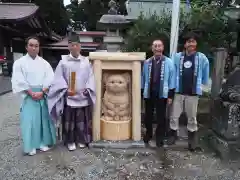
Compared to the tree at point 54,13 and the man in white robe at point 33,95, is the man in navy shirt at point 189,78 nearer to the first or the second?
the man in white robe at point 33,95

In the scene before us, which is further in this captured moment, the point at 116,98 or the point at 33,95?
the point at 116,98

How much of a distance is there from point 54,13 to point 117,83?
1057 inches

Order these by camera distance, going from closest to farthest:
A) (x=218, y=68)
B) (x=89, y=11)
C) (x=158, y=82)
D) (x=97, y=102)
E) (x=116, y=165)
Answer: (x=116, y=165) → (x=158, y=82) → (x=97, y=102) → (x=218, y=68) → (x=89, y=11)

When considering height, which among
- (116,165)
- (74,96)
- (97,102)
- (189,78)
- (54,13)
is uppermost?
(54,13)

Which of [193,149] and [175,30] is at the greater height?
[175,30]

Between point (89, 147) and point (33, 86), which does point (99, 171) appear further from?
point (33, 86)

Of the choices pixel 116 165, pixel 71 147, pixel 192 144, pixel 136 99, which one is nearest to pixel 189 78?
pixel 136 99

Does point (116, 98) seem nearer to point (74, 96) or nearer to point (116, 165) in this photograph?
point (74, 96)

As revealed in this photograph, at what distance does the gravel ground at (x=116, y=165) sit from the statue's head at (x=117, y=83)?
0.91m

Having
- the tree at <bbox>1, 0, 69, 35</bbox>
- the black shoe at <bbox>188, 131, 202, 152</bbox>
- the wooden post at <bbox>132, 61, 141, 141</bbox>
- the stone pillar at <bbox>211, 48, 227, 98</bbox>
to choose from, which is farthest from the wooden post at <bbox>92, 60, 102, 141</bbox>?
the tree at <bbox>1, 0, 69, 35</bbox>

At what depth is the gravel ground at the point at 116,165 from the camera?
337cm

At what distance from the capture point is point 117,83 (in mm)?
3979

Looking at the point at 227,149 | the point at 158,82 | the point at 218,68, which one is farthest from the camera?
the point at 218,68

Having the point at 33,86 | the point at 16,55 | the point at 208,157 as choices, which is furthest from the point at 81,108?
the point at 16,55
